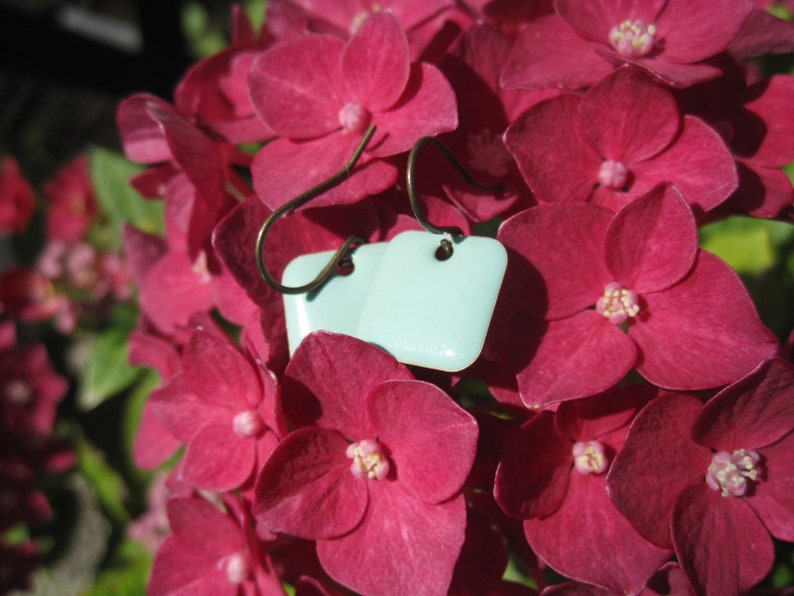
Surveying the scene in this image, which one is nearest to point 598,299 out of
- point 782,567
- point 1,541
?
point 782,567

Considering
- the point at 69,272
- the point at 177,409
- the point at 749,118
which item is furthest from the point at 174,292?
the point at 69,272

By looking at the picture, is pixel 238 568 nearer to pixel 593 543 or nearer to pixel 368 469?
pixel 368 469

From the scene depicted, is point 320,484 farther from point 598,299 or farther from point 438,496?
point 598,299

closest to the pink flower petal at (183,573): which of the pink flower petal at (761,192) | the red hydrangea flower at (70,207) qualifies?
the pink flower petal at (761,192)

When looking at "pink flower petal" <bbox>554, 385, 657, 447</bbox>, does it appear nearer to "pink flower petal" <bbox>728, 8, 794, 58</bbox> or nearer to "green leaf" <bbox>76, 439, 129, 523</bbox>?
"pink flower petal" <bbox>728, 8, 794, 58</bbox>

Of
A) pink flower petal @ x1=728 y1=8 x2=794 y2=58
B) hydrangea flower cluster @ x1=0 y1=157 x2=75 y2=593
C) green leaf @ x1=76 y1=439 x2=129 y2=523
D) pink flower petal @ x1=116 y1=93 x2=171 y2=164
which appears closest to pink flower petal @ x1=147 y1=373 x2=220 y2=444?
pink flower petal @ x1=116 y1=93 x2=171 y2=164
